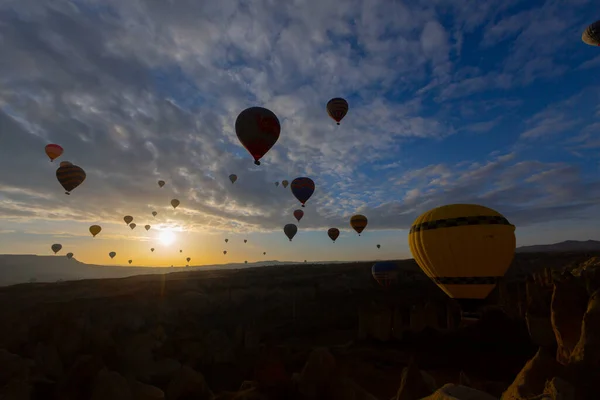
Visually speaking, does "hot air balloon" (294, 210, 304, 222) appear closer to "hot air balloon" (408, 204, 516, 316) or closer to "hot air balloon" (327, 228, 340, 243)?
"hot air balloon" (327, 228, 340, 243)

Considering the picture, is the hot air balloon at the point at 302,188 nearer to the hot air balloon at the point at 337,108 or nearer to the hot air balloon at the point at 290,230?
the hot air balloon at the point at 337,108

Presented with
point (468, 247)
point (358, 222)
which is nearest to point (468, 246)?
point (468, 247)

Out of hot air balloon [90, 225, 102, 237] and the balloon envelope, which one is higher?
hot air balloon [90, 225, 102, 237]

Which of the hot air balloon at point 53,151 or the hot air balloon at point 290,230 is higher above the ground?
the hot air balloon at point 53,151

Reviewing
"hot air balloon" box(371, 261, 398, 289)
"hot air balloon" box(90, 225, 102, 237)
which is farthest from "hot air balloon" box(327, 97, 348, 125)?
"hot air balloon" box(90, 225, 102, 237)

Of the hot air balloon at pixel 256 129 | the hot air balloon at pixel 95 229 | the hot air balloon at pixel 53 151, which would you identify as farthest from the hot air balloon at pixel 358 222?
the hot air balloon at pixel 95 229

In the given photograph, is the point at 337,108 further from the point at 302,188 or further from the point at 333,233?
the point at 333,233
